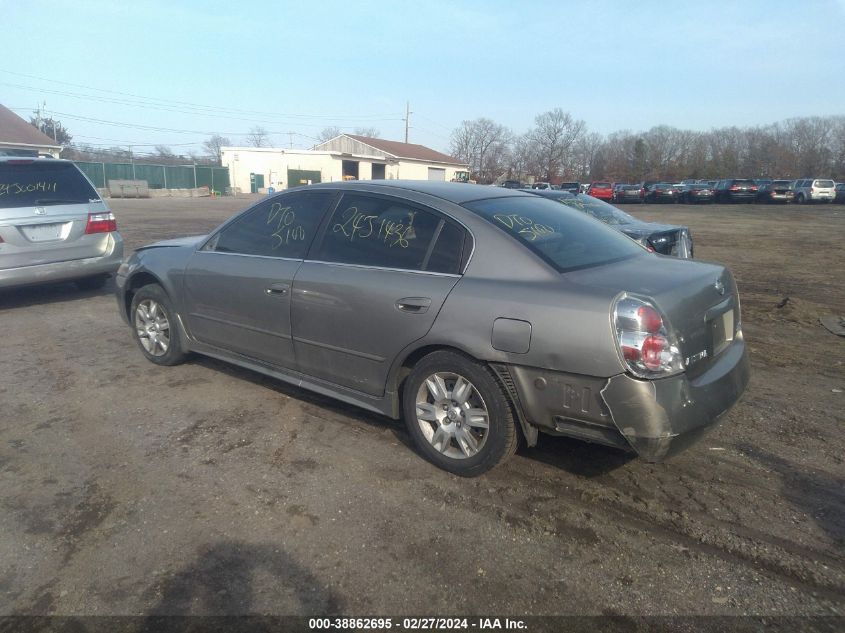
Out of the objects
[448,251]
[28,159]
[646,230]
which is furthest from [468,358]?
[28,159]

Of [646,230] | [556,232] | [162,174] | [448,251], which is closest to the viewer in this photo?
[448,251]

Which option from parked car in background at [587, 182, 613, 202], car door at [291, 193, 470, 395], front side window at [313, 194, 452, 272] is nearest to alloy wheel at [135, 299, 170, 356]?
car door at [291, 193, 470, 395]

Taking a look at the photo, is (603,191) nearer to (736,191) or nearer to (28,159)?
(736,191)

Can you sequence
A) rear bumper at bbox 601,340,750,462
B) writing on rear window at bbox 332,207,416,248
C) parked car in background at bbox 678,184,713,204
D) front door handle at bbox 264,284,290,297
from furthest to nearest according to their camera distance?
parked car in background at bbox 678,184,713,204, front door handle at bbox 264,284,290,297, writing on rear window at bbox 332,207,416,248, rear bumper at bbox 601,340,750,462

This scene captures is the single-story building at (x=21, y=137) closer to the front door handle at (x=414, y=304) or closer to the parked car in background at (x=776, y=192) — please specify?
the front door handle at (x=414, y=304)

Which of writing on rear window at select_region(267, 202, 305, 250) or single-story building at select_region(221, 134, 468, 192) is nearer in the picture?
writing on rear window at select_region(267, 202, 305, 250)

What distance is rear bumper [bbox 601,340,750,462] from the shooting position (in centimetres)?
285

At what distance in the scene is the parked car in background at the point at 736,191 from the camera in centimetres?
3894

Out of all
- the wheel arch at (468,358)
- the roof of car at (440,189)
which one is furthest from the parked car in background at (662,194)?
the wheel arch at (468,358)

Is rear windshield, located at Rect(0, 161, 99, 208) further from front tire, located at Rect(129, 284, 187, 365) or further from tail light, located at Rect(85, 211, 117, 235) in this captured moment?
front tire, located at Rect(129, 284, 187, 365)

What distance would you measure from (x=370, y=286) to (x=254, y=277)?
1.10 m

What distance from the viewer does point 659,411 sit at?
286cm

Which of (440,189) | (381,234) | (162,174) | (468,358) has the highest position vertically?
(162,174)

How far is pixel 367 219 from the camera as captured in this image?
396cm
